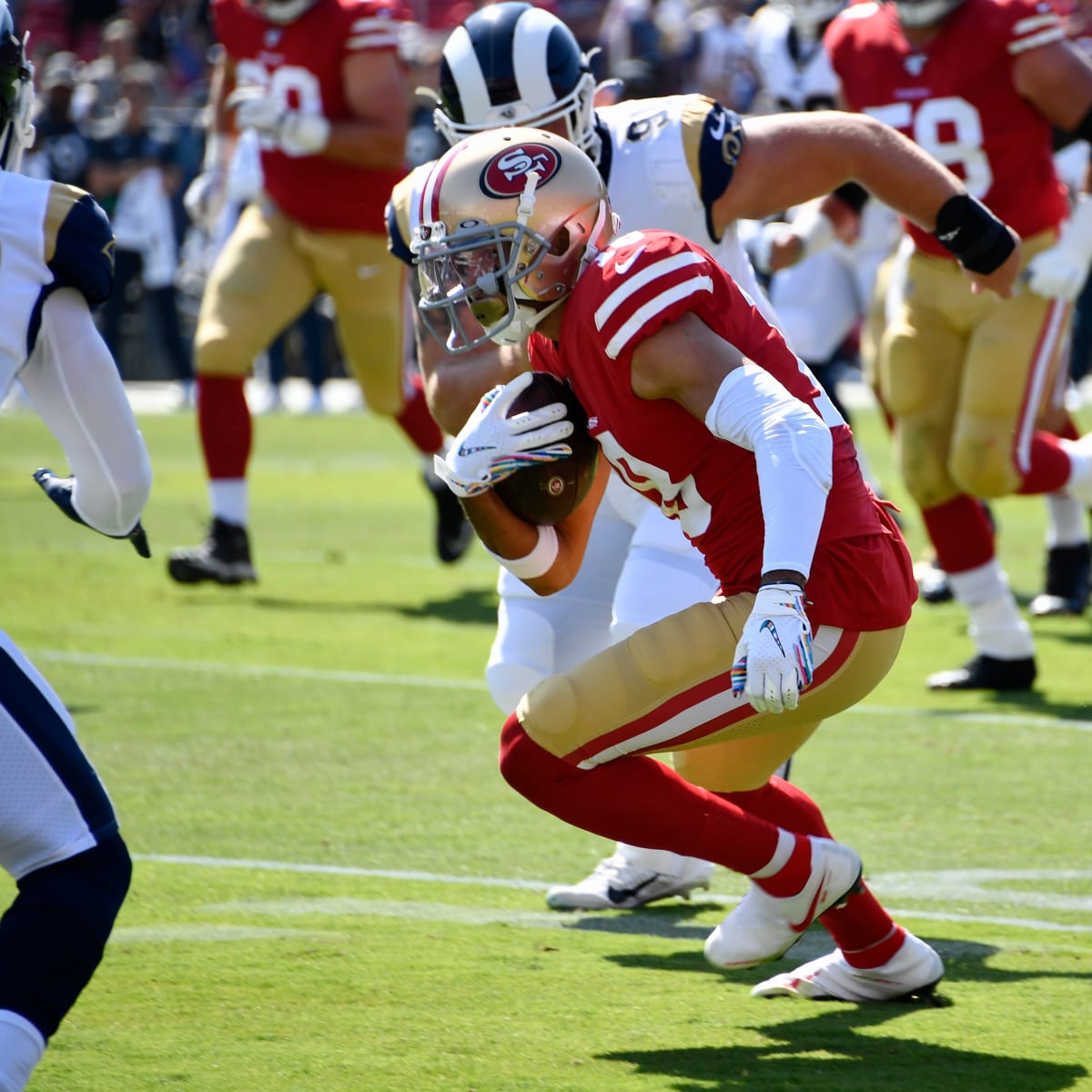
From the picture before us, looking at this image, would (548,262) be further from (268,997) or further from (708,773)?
(268,997)

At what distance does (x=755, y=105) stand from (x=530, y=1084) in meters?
14.4

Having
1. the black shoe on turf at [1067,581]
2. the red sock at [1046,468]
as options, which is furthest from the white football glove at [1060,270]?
the black shoe on turf at [1067,581]

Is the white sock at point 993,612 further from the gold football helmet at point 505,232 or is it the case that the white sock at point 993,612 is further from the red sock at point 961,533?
the gold football helmet at point 505,232

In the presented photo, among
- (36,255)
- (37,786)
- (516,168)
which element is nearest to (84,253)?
(36,255)

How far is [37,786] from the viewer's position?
253cm

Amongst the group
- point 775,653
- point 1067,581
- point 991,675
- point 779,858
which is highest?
point 775,653

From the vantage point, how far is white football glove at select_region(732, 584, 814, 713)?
2.75 m

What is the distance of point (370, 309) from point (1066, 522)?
8.56ft

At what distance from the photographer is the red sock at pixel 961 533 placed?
582 cm

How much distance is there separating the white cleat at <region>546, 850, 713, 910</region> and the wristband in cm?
136

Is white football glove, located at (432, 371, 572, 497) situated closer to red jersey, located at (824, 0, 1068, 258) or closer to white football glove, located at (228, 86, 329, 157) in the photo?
red jersey, located at (824, 0, 1068, 258)

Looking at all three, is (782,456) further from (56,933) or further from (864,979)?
(56,933)

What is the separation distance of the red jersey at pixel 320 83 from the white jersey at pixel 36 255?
4.63m

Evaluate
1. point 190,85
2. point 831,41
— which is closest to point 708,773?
point 831,41
